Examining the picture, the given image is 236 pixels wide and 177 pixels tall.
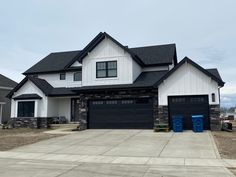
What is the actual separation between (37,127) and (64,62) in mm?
8351

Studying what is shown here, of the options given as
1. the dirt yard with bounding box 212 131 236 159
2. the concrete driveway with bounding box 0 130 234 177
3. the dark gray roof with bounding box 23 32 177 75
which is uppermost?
the dark gray roof with bounding box 23 32 177 75

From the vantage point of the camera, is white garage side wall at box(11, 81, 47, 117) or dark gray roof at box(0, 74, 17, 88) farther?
dark gray roof at box(0, 74, 17, 88)

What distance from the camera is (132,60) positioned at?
22109 mm

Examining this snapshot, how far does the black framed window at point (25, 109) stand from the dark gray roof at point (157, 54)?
11661 mm

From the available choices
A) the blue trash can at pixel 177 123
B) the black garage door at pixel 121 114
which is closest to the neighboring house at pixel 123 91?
the black garage door at pixel 121 114

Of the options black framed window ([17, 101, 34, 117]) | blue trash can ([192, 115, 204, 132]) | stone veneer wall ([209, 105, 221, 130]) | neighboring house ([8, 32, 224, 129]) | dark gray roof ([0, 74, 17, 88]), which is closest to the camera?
blue trash can ([192, 115, 204, 132])

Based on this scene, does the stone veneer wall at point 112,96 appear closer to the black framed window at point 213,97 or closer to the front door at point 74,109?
the black framed window at point 213,97

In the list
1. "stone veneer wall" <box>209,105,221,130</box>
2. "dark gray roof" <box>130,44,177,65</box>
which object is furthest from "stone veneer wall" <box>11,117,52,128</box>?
"stone veneer wall" <box>209,105,221,130</box>

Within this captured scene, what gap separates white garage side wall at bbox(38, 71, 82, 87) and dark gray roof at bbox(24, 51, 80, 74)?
2.00ft

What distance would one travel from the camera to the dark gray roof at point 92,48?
22.9 metres

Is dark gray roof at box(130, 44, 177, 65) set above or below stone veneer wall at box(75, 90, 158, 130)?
above

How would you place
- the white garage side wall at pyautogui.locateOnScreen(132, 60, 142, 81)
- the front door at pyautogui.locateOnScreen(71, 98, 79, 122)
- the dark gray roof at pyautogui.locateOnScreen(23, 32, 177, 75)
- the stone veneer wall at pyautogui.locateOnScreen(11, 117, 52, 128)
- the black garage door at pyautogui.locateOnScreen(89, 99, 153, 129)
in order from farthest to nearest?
the front door at pyautogui.locateOnScreen(71, 98, 79, 122), the stone veneer wall at pyautogui.locateOnScreen(11, 117, 52, 128), the dark gray roof at pyautogui.locateOnScreen(23, 32, 177, 75), the white garage side wall at pyautogui.locateOnScreen(132, 60, 142, 81), the black garage door at pyautogui.locateOnScreen(89, 99, 153, 129)

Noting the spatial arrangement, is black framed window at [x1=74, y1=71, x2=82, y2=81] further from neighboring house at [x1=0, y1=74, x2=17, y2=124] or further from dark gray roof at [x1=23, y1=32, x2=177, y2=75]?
neighboring house at [x1=0, y1=74, x2=17, y2=124]

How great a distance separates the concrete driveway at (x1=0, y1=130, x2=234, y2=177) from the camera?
833cm
